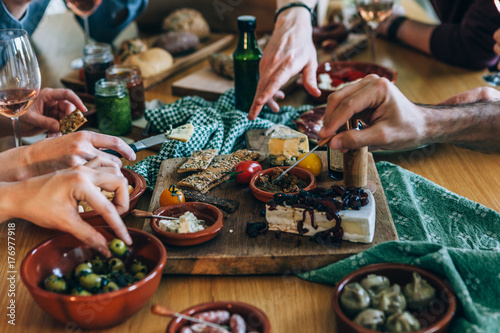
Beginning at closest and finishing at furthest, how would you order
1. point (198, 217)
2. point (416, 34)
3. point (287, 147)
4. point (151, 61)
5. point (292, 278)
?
1. point (292, 278)
2. point (198, 217)
3. point (287, 147)
4. point (151, 61)
5. point (416, 34)

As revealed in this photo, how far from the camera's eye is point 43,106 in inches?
69.7

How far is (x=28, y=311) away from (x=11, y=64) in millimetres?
648

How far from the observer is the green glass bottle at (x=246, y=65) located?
74.6 inches

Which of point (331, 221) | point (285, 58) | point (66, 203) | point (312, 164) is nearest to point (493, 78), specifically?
point (285, 58)

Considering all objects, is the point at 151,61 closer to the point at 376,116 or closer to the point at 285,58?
the point at 285,58

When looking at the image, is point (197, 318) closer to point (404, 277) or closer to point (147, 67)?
point (404, 277)

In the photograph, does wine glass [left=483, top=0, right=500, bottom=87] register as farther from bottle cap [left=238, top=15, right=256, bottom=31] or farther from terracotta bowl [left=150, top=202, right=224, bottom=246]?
terracotta bowl [left=150, top=202, right=224, bottom=246]

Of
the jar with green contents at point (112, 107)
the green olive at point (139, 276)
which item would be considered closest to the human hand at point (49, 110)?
the jar with green contents at point (112, 107)

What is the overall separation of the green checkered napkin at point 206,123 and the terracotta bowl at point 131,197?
130 mm

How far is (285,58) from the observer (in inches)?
66.3

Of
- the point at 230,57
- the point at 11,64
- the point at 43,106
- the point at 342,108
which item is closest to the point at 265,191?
the point at 342,108

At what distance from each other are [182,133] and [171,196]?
389mm

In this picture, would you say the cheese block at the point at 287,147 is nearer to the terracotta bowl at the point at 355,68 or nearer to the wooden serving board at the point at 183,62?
the terracotta bowl at the point at 355,68

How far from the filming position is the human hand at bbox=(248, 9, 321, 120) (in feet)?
5.31
